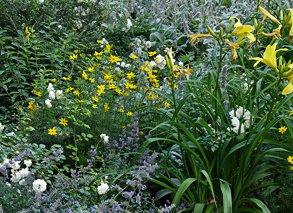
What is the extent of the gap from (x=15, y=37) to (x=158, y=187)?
7.68 ft

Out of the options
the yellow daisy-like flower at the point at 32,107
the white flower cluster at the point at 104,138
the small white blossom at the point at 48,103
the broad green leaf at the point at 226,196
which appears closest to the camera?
the broad green leaf at the point at 226,196

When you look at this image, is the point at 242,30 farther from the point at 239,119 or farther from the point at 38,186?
the point at 38,186

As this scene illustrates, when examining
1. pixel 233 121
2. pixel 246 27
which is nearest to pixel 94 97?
pixel 233 121

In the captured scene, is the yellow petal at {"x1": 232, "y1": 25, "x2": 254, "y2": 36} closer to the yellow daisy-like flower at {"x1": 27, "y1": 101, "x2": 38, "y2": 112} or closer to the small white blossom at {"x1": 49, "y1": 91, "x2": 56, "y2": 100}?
the small white blossom at {"x1": 49, "y1": 91, "x2": 56, "y2": 100}

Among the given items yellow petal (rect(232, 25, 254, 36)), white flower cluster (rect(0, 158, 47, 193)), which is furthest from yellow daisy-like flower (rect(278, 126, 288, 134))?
white flower cluster (rect(0, 158, 47, 193))

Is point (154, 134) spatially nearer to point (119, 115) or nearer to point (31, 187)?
point (119, 115)

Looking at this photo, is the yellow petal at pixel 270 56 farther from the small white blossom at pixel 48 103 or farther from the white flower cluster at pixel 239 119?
the small white blossom at pixel 48 103

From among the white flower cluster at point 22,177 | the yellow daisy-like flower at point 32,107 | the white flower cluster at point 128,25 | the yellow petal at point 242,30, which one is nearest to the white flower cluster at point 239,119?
the yellow petal at point 242,30

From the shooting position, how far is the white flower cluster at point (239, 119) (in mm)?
3260

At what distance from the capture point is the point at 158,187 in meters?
3.69

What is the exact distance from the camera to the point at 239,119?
10.8 feet

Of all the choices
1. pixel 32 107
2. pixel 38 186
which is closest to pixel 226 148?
pixel 38 186

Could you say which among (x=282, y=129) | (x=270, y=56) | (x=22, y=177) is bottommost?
(x=22, y=177)

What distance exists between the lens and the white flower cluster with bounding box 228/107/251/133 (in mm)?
3260
